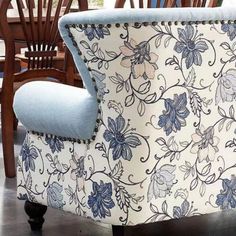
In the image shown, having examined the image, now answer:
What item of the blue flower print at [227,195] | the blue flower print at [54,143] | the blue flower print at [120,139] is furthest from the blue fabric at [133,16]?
the blue flower print at [227,195]

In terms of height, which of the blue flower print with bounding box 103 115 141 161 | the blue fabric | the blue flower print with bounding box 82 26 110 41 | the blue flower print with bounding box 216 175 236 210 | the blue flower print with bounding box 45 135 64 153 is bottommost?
the blue flower print with bounding box 216 175 236 210

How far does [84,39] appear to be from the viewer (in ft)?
5.90

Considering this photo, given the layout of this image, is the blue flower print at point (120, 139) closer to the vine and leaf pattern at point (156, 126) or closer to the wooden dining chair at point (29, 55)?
the vine and leaf pattern at point (156, 126)

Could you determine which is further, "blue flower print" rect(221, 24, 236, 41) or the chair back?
the chair back

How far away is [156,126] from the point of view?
Result: 179cm

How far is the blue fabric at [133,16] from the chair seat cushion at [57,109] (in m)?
0.07

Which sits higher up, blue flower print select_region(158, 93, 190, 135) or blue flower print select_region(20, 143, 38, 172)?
blue flower print select_region(158, 93, 190, 135)

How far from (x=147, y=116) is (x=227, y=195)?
42cm

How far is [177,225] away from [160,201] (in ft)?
1.61

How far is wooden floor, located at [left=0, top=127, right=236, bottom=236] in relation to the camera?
7.24ft

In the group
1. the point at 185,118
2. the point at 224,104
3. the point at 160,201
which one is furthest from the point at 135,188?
the point at 224,104

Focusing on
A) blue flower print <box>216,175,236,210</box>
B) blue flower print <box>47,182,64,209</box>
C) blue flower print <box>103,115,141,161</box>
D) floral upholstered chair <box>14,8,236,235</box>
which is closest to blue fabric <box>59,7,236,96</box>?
floral upholstered chair <box>14,8,236,235</box>

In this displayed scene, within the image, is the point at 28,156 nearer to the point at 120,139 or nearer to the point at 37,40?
the point at 120,139

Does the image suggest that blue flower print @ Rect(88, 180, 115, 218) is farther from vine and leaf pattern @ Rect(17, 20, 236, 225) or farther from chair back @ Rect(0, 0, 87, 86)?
chair back @ Rect(0, 0, 87, 86)
